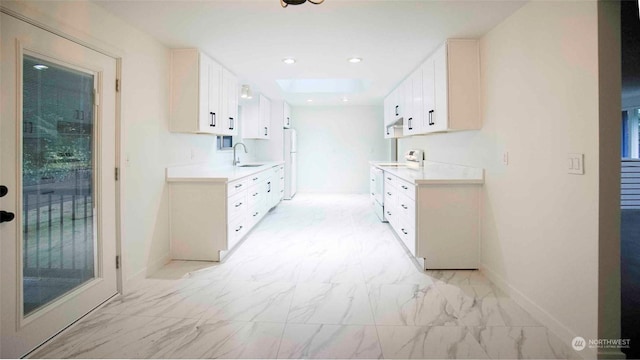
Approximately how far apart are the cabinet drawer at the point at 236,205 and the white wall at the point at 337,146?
470 cm

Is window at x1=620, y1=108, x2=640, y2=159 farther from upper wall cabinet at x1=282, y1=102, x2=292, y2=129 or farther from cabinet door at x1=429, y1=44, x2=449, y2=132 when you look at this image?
upper wall cabinet at x1=282, y1=102, x2=292, y2=129

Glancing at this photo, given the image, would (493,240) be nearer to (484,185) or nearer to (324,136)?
(484,185)

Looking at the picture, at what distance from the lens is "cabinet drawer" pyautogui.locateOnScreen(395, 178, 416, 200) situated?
10.6 feet

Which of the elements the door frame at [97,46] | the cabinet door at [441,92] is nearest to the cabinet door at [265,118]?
the cabinet door at [441,92]

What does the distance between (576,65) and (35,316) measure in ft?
10.9

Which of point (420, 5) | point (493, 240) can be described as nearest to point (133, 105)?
point (420, 5)

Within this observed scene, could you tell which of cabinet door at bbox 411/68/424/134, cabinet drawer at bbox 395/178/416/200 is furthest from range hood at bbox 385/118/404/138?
cabinet drawer at bbox 395/178/416/200

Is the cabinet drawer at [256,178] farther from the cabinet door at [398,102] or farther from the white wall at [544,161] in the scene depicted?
the white wall at [544,161]

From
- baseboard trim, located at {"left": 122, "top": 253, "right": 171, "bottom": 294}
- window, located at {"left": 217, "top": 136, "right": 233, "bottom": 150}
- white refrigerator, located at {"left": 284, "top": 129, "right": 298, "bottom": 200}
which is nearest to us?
baseboard trim, located at {"left": 122, "top": 253, "right": 171, "bottom": 294}

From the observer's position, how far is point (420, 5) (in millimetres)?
2465

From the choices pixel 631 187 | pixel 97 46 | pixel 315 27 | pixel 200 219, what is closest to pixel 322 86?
pixel 315 27

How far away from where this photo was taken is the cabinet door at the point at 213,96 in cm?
374

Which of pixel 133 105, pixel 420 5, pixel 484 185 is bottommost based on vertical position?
pixel 484 185

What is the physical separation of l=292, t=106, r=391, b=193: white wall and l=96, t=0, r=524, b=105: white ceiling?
171 inches
